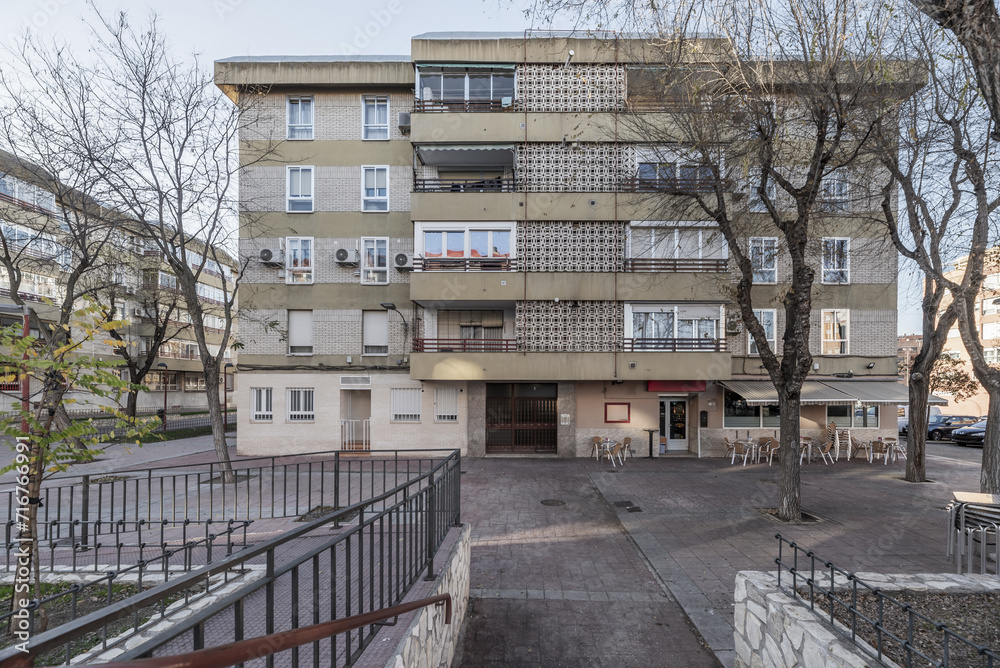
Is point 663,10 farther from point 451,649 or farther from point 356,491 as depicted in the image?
point 356,491

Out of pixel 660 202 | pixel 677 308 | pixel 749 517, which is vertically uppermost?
pixel 660 202

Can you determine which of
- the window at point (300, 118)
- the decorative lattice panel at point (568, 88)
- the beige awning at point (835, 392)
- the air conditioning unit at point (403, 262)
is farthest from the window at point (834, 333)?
the window at point (300, 118)

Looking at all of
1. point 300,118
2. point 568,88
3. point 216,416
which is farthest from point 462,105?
point 216,416

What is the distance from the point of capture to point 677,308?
52.3 feet

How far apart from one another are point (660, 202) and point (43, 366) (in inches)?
619

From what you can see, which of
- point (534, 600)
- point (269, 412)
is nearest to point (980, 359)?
point (534, 600)

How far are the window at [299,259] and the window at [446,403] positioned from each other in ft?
22.2

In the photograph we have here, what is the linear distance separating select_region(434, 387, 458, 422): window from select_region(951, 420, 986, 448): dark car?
2663 cm

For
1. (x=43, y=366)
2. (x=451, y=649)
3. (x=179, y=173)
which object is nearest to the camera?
(x=43, y=366)

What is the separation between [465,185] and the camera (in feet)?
55.4

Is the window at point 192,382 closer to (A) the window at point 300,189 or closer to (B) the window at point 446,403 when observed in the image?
(A) the window at point 300,189

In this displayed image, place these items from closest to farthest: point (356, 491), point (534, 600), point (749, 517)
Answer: point (534, 600)
point (749, 517)
point (356, 491)

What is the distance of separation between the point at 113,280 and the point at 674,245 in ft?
103

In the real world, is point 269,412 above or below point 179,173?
below
